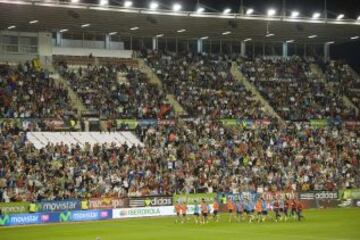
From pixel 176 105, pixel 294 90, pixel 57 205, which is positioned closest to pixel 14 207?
pixel 57 205

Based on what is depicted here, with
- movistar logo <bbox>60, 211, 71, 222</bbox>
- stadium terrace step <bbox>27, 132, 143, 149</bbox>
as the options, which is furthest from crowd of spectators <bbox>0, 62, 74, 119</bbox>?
movistar logo <bbox>60, 211, 71, 222</bbox>

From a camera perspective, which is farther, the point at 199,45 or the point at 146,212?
the point at 199,45

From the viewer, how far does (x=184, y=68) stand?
224ft

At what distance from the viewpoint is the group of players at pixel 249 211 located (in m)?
45.8

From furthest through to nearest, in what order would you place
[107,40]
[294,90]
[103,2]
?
[294,90]
[107,40]
[103,2]

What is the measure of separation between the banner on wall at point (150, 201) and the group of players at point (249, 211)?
2.66 m

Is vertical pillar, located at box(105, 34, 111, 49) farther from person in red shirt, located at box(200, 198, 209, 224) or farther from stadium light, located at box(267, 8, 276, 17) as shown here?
person in red shirt, located at box(200, 198, 209, 224)

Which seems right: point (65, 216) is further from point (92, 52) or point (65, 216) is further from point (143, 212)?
point (92, 52)

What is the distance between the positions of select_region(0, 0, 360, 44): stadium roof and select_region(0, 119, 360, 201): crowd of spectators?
29.3 ft

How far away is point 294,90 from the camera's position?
7075 centimetres

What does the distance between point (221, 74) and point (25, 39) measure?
18580mm

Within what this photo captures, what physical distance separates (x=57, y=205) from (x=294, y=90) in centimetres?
3212

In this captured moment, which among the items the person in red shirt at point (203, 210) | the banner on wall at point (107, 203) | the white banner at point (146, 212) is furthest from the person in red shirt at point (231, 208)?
the banner on wall at point (107, 203)

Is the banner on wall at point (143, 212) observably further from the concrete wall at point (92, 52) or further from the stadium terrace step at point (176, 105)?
the concrete wall at point (92, 52)
